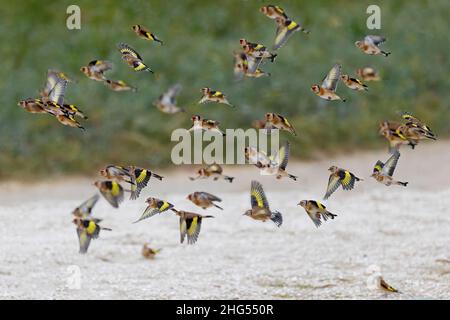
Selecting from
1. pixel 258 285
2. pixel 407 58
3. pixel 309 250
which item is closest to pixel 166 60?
pixel 407 58

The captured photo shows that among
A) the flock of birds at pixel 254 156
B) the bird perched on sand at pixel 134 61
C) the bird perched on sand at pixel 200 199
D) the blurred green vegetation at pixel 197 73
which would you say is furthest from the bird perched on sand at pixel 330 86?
the blurred green vegetation at pixel 197 73

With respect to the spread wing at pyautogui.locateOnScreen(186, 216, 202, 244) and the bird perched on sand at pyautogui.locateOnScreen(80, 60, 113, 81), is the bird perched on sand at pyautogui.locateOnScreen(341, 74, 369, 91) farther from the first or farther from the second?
the bird perched on sand at pyautogui.locateOnScreen(80, 60, 113, 81)

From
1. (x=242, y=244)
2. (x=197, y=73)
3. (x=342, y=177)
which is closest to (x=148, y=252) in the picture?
(x=242, y=244)

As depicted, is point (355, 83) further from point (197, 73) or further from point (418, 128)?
point (197, 73)

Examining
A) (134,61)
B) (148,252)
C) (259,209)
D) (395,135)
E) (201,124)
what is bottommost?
(148,252)

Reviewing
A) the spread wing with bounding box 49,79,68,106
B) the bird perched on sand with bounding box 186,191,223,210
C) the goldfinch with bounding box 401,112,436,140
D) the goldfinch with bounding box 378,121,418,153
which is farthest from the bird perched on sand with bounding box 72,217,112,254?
the goldfinch with bounding box 401,112,436,140

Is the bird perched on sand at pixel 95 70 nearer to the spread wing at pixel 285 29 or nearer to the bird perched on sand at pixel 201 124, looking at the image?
the bird perched on sand at pixel 201 124
